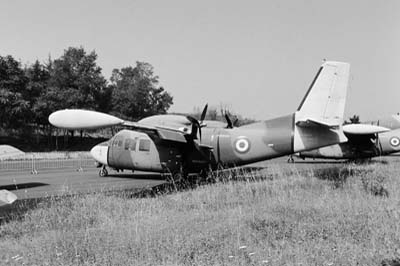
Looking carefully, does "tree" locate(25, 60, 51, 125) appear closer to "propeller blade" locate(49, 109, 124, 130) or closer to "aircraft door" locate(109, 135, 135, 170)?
"aircraft door" locate(109, 135, 135, 170)

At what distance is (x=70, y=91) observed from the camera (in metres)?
48.6

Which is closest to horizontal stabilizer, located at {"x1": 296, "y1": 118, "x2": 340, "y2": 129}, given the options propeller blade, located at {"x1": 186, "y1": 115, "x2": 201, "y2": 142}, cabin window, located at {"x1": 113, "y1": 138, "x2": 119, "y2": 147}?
propeller blade, located at {"x1": 186, "y1": 115, "x2": 201, "y2": 142}

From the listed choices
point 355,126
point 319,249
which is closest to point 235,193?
point 319,249

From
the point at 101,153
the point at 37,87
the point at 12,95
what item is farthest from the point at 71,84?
the point at 101,153

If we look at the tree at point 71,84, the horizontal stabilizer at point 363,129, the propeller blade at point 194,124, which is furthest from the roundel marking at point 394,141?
the tree at point 71,84

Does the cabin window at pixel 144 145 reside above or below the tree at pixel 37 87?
below

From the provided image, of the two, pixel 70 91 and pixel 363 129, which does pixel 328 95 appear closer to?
pixel 363 129

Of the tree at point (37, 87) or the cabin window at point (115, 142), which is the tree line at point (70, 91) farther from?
the cabin window at point (115, 142)

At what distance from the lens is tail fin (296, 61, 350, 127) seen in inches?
574

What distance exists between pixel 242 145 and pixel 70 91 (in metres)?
38.0

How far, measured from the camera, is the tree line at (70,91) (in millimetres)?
44219

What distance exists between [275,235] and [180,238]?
1643 mm

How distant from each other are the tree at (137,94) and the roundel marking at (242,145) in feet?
139

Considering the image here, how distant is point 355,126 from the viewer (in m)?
25.1
